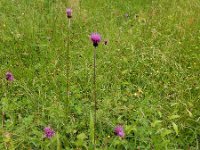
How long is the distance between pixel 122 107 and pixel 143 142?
36 centimetres

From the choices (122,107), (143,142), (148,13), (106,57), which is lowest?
(143,142)

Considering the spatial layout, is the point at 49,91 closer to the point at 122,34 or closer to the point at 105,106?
the point at 105,106

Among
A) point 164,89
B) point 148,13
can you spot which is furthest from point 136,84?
point 148,13

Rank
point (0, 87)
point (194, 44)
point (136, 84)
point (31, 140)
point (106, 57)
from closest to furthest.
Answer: point (31, 140)
point (0, 87)
point (136, 84)
point (106, 57)
point (194, 44)

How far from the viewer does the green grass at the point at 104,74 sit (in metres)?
2.33

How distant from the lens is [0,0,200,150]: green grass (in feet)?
7.65

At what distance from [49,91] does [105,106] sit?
0.51 meters

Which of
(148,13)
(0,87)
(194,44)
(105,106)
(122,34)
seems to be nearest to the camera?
(105,106)

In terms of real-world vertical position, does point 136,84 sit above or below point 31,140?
above

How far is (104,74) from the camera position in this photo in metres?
3.06

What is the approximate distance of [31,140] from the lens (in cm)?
223

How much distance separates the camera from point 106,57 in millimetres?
3281

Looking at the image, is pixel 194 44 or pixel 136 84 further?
pixel 194 44

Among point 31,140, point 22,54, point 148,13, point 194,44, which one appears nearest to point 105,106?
point 31,140
